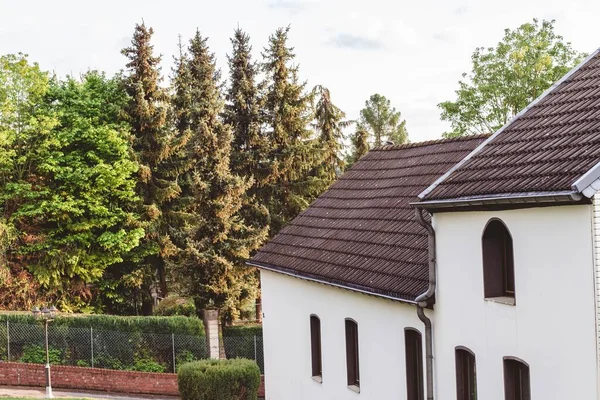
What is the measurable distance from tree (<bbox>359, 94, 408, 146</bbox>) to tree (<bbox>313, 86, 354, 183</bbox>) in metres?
30.7

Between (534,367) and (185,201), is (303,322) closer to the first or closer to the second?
(534,367)

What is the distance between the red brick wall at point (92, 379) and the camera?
2947 centimetres

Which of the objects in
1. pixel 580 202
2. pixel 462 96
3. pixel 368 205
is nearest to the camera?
pixel 580 202

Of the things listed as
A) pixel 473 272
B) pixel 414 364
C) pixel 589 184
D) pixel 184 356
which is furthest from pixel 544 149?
pixel 184 356

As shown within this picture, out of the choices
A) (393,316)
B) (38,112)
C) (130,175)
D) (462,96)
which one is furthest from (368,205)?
(462,96)

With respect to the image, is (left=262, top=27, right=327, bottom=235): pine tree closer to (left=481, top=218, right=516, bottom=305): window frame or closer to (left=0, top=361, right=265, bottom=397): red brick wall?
(left=0, top=361, right=265, bottom=397): red brick wall

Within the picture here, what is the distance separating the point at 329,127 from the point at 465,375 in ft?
97.3

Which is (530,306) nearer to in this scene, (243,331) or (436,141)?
(436,141)

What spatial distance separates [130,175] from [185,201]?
3117 mm

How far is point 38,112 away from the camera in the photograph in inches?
1449

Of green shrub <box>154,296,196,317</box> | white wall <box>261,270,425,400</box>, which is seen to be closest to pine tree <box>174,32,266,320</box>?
green shrub <box>154,296,196,317</box>

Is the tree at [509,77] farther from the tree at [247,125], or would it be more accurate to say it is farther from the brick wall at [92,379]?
the brick wall at [92,379]

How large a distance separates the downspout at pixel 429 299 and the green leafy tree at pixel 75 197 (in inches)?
941

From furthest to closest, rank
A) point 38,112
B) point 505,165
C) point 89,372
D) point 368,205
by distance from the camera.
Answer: point 38,112 → point 89,372 → point 368,205 → point 505,165
